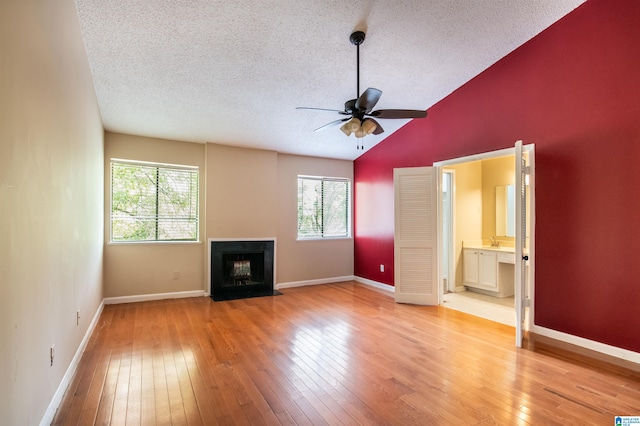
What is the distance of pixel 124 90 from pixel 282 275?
3806 millimetres

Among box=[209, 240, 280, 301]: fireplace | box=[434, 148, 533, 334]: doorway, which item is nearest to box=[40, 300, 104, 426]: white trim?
box=[209, 240, 280, 301]: fireplace

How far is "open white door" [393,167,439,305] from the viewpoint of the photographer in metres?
4.68

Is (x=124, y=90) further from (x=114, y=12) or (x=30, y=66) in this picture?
(x=30, y=66)

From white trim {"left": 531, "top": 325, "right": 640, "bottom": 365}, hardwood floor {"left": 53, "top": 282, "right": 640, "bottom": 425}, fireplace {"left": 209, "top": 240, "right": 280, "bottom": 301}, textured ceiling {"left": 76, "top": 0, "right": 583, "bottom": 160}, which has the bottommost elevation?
hardwood floor {"left": 53, "top": 282, "right": 640, "bottom": 425}

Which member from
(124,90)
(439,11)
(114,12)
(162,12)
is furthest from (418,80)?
(124,90)

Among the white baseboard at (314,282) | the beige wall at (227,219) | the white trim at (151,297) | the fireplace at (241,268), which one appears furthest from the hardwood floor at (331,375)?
the white baseboard at (314,282)

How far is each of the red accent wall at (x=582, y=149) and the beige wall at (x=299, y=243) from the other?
3.15 m

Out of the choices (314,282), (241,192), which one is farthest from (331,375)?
(241,192)

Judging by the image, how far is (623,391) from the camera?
7.65 feet

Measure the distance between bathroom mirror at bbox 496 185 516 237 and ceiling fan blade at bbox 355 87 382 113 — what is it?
3779 millimetres

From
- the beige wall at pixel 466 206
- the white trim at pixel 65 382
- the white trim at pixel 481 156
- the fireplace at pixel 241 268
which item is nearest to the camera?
the white trim at pixel 65 382

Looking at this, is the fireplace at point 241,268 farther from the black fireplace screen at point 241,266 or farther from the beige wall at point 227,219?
the beige wall at point 227,219

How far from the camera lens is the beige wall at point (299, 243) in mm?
5926

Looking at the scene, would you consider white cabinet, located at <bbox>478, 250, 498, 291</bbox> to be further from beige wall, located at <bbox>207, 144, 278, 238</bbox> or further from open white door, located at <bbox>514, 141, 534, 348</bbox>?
beige wall, located at <bbox>207, 144, 278, 238</bbox>
